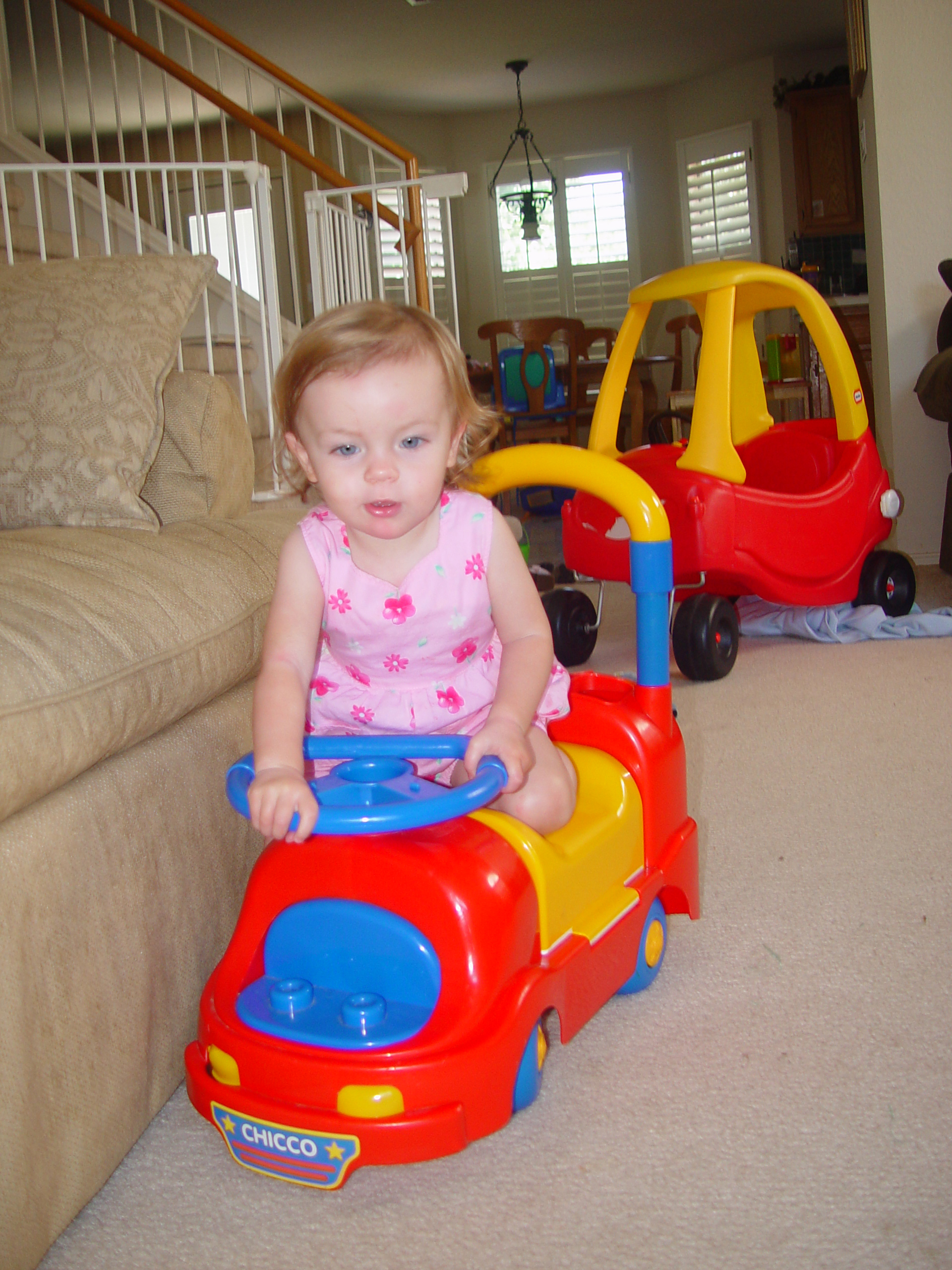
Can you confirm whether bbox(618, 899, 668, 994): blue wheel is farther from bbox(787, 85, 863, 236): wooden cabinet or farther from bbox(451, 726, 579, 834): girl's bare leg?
bbox(787, 85, 863, 236): wooden cabinet

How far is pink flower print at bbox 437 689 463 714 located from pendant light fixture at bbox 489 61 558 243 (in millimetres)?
5957

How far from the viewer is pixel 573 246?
743 centimetres

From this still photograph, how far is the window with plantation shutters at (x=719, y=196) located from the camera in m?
6.59

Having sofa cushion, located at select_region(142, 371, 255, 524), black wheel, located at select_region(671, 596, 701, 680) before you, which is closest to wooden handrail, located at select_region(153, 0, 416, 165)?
black wheel, located at select_region(671, 596, 701, 680)

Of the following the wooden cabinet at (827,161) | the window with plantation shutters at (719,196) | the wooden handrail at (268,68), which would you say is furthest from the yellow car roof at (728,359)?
the window with plantation shutters at (719,196)

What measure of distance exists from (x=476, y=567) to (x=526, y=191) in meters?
6.78

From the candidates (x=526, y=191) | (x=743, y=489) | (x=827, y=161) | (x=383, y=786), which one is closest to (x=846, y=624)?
(x=743, y=489)

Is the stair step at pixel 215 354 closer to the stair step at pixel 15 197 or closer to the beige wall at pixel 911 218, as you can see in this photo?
the stair step at pixel 15 197

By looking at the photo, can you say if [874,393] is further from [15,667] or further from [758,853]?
[15,667]

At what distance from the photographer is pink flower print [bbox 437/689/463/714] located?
3.24ft

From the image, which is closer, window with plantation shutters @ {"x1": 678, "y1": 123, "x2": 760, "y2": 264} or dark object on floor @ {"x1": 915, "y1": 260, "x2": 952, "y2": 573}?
dark object on floor @ {"x1": 915, "y1": 260, "x2": 952, "y2": 573}

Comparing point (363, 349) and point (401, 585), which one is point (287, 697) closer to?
point (401, 585)

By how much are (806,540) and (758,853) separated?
3.62ft

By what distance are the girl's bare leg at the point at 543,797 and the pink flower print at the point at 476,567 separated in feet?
0.51
